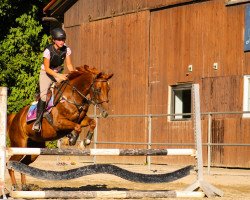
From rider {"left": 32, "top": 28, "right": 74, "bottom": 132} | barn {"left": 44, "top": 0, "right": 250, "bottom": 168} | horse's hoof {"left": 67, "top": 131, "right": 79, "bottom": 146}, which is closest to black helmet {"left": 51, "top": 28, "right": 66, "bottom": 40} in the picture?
rider {"left": 32, "top": 28, "right": 74, "bottom": 132}

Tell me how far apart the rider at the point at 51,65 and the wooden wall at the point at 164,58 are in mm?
8497

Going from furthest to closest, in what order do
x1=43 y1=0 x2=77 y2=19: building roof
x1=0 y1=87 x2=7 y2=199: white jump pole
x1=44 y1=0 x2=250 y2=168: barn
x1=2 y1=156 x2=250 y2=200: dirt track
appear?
x1=43 y1=0 x2=77 y2=19: building roof, x1=44 y1=0 x2=250 y2=168: barn, x1=2 y1=156 x2=250 y2=200: dirt track, x1=0 y1=87 x2=7 y2=199: white jump pole

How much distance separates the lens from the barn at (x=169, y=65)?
859 inches

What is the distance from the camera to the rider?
13914mm

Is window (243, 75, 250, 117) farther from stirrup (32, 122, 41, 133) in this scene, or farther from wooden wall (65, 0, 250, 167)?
stirrup (32, 122, 41, 133)

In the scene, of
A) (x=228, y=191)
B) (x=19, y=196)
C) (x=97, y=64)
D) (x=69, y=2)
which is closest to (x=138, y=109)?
(x=97, y=64)

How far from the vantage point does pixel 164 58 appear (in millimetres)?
24703

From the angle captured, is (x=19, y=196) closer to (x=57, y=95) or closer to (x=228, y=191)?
(x=57, y=95)

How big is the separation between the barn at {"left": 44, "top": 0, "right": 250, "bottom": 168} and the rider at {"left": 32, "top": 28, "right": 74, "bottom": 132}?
6279 millimetres

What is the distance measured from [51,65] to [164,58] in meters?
10.8

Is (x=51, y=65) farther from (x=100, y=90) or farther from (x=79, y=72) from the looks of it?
(x=100, y=90)

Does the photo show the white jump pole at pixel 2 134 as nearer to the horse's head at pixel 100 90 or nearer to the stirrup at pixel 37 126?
the horse's head at pixel 100 90

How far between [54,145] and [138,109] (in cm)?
657

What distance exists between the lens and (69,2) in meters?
29.4
